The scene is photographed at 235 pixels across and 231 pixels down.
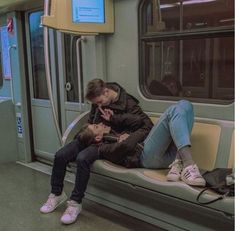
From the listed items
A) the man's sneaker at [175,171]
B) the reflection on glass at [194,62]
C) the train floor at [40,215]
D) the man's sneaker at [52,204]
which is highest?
the reflection on glass at [194,62]

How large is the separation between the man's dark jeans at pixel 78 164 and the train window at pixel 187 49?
0.73 metres

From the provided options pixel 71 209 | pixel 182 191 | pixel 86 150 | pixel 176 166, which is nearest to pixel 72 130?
pixel 86 150

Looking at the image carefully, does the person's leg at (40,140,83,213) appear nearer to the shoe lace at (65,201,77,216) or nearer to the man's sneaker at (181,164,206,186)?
the shoe lace at (65,201,77,216)

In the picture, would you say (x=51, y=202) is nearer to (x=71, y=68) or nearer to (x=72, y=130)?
(x=72, y=130)

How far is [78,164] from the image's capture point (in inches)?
111

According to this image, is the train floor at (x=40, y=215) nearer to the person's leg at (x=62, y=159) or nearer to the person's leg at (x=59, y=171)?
the person's leg at (x=59, y=171)

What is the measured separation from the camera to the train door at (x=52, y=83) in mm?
3918

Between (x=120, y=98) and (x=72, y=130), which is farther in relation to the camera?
(x=72, y=130)

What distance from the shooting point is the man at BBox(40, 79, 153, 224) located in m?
2.85

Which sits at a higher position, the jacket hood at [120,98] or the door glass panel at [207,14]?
the door glass panel at [207,14]

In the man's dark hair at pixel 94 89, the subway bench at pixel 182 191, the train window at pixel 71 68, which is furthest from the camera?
the train window at pixel 71 68

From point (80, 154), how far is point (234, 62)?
1338 mm

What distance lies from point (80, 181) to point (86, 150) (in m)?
0.25

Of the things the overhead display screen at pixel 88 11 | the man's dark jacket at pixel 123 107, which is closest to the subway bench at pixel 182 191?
the man's dark jacket at pixel 123 107
